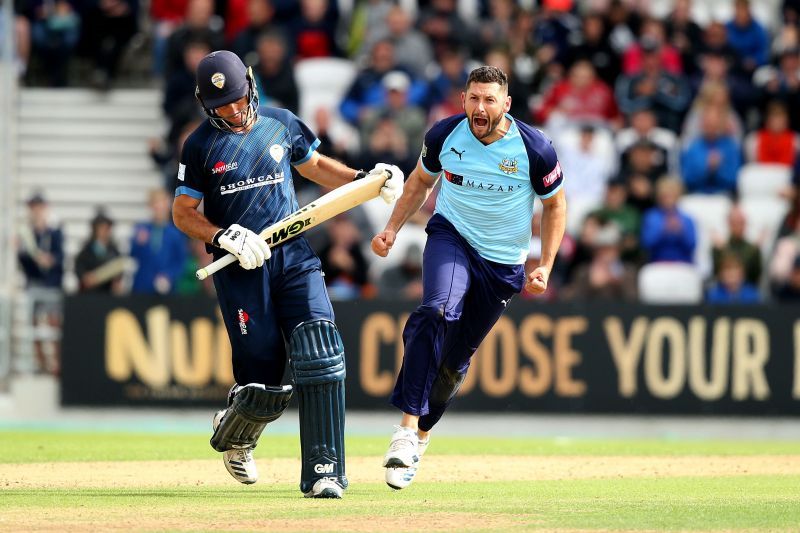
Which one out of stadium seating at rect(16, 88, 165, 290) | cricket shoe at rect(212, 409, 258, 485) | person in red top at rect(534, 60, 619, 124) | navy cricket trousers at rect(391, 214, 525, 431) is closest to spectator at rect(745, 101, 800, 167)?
person in red top at rect(534, 60, 619, 124)

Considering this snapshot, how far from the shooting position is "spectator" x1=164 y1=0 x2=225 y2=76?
1830 cm

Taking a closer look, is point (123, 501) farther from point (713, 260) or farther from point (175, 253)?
point (713, 260)

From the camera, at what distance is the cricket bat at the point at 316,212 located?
8.31m

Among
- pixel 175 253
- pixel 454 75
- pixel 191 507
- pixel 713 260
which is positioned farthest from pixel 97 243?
pixel 191 507

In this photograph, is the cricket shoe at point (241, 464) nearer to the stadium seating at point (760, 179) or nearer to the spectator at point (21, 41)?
the stadium seating at point (760, 179)

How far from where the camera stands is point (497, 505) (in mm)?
7977

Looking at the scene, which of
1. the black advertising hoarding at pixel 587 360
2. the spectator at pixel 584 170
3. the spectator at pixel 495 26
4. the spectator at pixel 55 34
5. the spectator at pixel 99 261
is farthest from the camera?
the spectator at pixel 55 34

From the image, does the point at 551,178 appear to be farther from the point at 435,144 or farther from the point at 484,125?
the point at 435,144

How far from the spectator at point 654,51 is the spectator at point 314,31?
3756 millimetres

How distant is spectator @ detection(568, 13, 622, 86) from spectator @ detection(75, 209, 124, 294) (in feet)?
20.6

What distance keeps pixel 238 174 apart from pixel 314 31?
10.9m

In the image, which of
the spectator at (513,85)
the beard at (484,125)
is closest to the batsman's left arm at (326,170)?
the beard at (484,125)

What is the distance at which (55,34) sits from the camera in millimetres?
19453

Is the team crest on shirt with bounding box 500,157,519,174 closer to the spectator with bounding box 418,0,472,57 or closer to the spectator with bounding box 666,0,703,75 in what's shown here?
the spectator with bounding box 418,0,472,57
